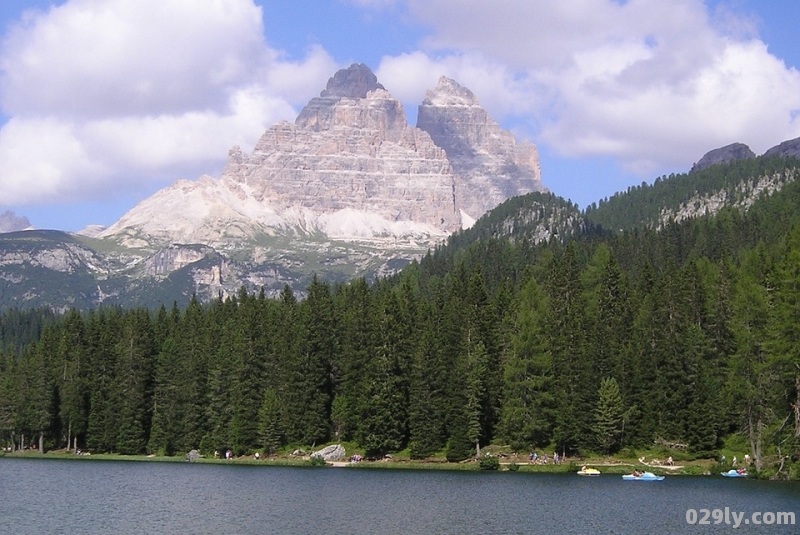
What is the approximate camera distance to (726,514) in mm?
79125

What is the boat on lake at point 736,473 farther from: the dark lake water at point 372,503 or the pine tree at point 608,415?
the pine tree at point 608,415

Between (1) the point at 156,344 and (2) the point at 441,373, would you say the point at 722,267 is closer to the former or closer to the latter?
(2) the point at 441,373

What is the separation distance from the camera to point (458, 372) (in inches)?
5266

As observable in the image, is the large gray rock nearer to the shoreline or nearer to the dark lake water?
the shoreline

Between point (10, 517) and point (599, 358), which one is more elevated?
point (599, 358)

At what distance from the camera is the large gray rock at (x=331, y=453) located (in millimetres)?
136625

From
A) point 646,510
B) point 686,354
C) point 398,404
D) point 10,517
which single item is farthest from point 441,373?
point 10,517

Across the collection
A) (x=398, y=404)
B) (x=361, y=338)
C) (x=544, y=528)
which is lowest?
(x=544, y=528)

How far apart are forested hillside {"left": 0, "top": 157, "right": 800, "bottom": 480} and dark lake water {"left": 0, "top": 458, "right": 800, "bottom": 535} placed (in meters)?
11.7

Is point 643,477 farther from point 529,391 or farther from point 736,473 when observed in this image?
point 529,391

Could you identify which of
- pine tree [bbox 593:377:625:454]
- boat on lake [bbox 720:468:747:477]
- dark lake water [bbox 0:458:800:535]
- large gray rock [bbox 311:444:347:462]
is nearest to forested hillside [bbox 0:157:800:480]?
pine tree [bbox 593:377:625:454]

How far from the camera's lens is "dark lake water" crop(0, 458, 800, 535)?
252ft

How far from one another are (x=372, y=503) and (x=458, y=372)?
145 ft

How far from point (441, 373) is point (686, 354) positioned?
29.6 meters
